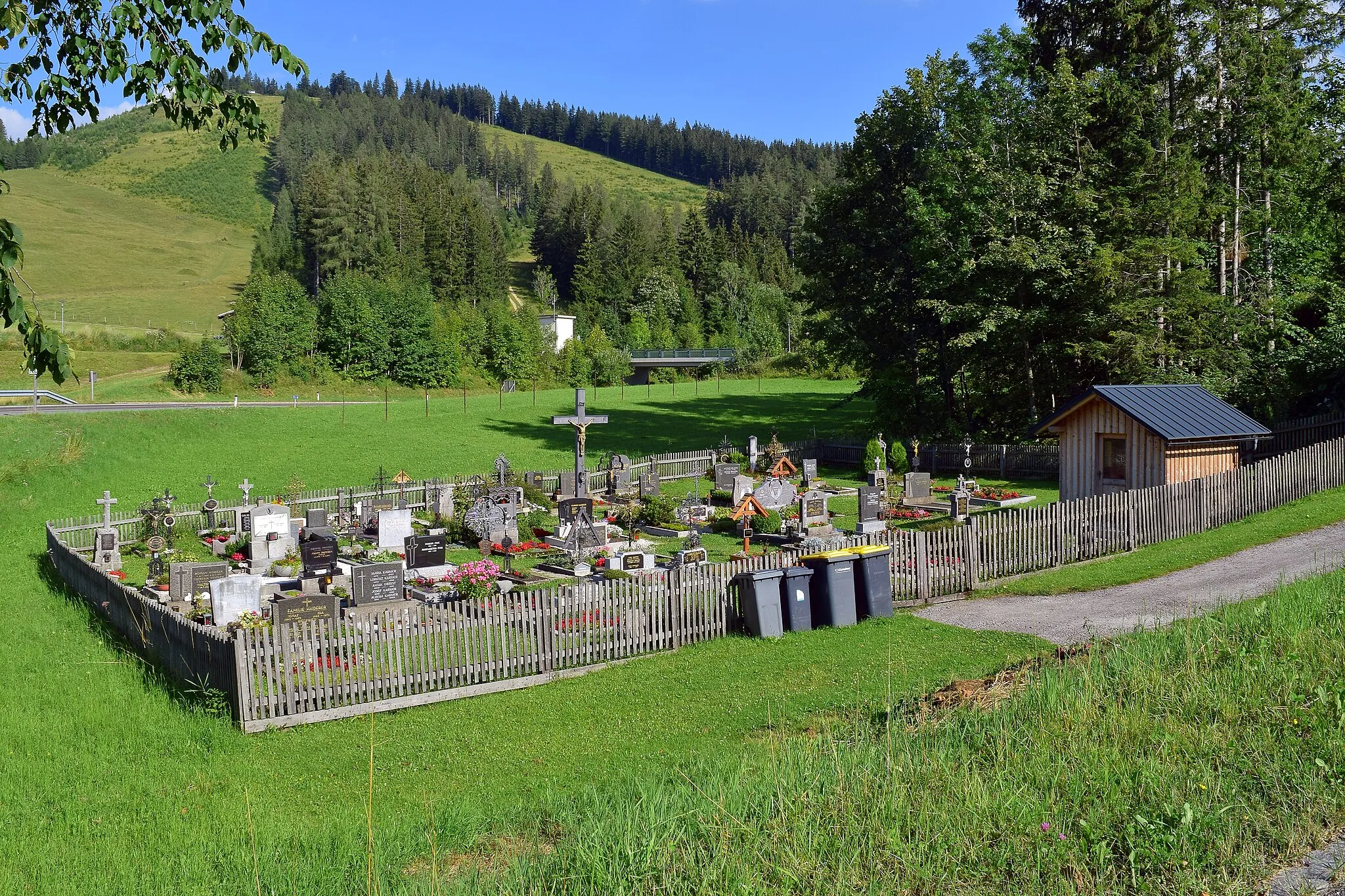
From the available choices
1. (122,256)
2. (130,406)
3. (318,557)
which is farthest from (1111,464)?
(122,256)

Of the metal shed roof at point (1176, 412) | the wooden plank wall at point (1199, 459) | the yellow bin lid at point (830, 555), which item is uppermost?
the metal shed roof at point (1176, 412)

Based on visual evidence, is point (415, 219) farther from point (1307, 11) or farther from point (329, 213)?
point (1307, 11)

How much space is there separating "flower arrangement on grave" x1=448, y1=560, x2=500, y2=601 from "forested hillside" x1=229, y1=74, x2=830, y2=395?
37.4 meters

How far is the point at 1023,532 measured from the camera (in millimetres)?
17656

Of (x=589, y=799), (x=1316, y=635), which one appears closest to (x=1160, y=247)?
(x=1316, y=635)

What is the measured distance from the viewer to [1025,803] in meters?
6.10

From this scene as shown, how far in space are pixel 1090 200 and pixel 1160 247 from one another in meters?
3.30

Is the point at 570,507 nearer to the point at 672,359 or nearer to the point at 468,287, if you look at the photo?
the point at 672,359

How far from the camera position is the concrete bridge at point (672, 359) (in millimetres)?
87750

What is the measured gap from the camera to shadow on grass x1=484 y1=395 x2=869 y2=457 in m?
45.5

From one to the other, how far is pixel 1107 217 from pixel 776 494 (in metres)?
16.1

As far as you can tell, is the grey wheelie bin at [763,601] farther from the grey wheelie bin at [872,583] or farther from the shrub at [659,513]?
the shrub at [659,513]

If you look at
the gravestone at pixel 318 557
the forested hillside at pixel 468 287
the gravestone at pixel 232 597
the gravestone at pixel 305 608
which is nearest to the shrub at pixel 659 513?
the gravestone at pixel 318 557

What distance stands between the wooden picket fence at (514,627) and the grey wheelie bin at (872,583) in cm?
92
